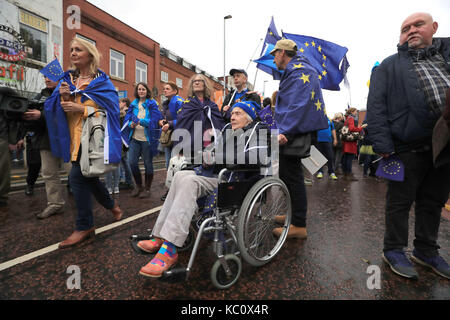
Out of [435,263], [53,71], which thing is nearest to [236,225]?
[435,263]

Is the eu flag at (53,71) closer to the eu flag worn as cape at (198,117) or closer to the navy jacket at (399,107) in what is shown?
the eu flag worn as cape at (198,117)

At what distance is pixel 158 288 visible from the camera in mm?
1710

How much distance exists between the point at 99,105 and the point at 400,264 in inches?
122

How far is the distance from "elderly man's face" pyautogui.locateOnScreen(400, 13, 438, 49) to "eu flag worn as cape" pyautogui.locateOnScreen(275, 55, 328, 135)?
2.54ft

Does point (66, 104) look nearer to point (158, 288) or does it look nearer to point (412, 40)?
point (158, 288)

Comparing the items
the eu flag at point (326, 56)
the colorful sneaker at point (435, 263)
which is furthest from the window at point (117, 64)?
the colorful sneaker at point (435, 263)

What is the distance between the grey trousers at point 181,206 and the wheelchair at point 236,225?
5.3 inches

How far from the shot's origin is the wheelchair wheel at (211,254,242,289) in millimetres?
1634

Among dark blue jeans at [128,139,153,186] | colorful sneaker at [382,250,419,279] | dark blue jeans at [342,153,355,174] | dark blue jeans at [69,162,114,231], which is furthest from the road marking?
dark blue jeans at [342,153,355,174]

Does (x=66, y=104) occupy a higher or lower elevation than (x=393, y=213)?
higher

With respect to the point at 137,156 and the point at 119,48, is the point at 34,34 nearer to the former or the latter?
the point at 119,48
